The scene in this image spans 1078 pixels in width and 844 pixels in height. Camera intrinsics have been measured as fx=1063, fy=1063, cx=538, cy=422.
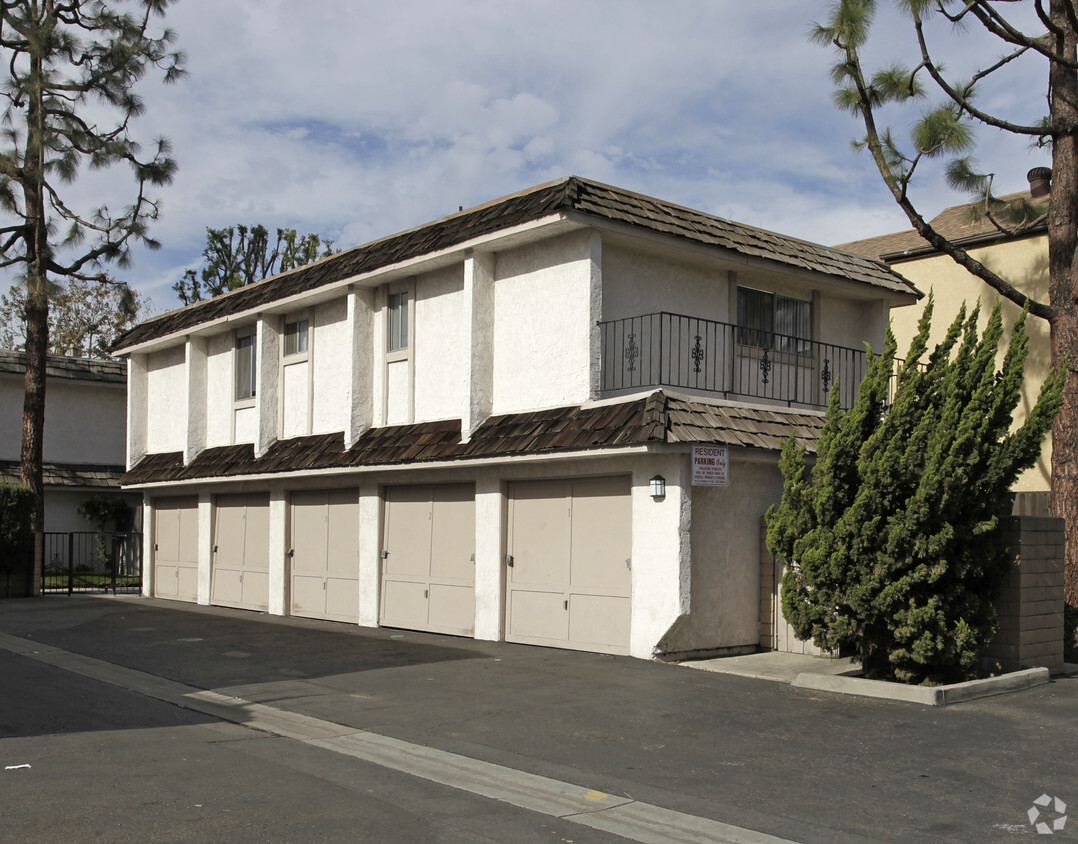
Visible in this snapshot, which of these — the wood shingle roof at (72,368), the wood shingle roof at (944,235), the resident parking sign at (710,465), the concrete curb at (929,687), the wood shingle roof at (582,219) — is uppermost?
the wood shingle roof at (944,235)

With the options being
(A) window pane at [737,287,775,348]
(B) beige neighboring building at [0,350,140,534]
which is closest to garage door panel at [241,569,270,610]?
(A) window pane at [737,287,775,348]

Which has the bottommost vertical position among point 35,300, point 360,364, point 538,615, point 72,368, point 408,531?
point 538,615

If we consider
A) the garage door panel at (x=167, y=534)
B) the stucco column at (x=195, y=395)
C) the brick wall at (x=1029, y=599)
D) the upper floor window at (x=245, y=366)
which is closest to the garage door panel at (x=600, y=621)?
the brick wall at (x=1029, y=599)

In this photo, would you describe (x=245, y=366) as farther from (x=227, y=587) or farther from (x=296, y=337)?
(x=227, y=587)

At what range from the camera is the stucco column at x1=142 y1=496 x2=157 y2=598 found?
79.8 feet

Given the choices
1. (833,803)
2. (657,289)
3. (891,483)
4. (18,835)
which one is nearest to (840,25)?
(657,289)

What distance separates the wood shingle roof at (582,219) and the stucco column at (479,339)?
0.48 meters

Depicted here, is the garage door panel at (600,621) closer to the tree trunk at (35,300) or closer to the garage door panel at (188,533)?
the garage door panel at (188,533)

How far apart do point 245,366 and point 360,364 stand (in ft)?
17.4

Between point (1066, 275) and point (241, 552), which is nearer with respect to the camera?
point (1066, 275)

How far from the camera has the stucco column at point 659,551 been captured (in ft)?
40.6

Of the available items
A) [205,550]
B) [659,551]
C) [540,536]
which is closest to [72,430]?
[205,550]

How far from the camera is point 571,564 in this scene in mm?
13789

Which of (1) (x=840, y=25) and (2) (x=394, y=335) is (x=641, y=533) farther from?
(1) (x=840, y=25)
